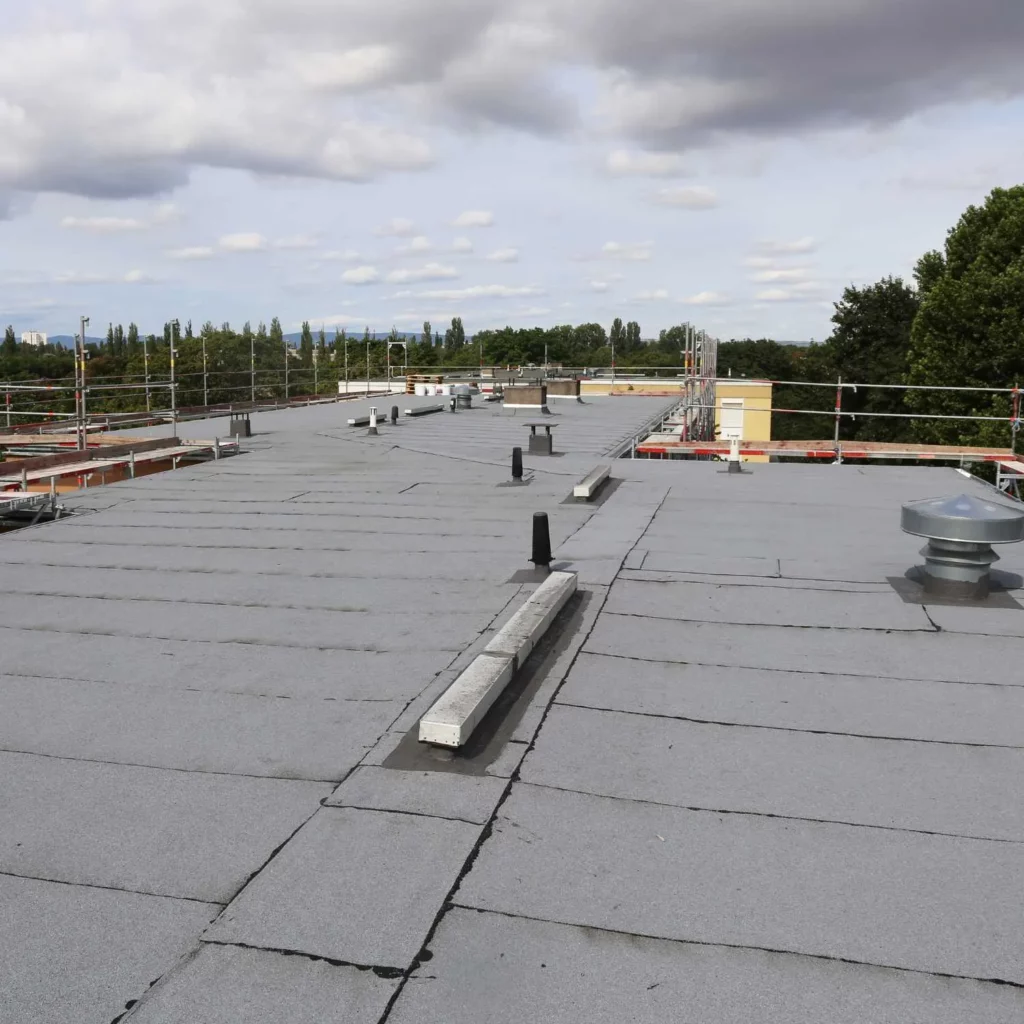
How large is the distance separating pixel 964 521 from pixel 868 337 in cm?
4567

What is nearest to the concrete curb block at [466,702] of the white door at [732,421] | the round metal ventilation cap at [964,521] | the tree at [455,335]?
the round metal ventilation cap at [964,521]

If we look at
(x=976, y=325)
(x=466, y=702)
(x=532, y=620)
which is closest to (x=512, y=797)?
(x=466, y=702)

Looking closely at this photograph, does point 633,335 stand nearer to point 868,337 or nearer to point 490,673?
point 868,337

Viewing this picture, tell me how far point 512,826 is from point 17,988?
185 centimetres

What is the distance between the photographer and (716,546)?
30.5 ft

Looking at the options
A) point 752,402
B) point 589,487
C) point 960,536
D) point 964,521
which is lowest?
point 589,487

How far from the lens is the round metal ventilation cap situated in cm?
690

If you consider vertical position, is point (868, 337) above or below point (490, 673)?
above

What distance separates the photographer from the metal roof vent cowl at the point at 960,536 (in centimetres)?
694

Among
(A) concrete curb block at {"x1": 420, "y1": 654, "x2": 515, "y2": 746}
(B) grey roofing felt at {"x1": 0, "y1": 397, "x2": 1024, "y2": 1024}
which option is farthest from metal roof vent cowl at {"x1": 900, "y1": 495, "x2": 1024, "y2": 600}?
(A) concrete curb block at {"x1": 420, "y1": 654, "x2": 515, "y2": 746}

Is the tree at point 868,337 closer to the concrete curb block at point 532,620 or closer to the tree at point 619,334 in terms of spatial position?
the concrete curb block at point 532,620

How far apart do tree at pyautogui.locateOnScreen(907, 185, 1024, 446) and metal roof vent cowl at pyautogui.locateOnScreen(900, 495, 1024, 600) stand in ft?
72.6

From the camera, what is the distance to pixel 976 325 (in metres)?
29.5

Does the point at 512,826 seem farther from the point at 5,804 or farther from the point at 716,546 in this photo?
the point at 716,546
